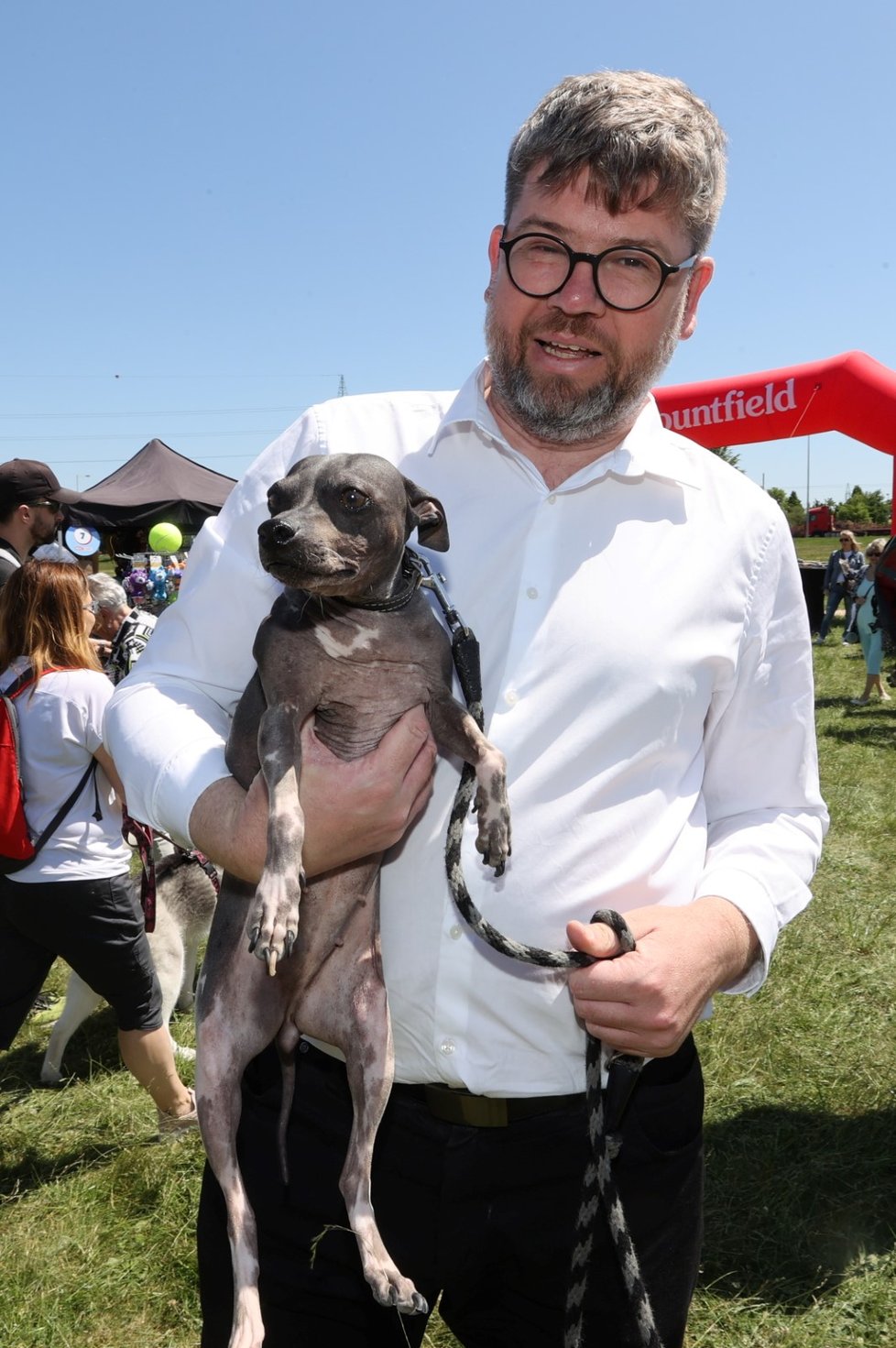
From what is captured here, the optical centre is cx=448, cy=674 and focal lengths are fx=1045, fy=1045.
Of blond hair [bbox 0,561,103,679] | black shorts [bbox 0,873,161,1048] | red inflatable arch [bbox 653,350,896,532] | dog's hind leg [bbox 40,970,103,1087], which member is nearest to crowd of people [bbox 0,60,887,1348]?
black shorts [bbox 0,873,161,1048]

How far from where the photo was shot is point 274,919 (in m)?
1.83

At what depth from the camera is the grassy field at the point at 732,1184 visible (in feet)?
12.5

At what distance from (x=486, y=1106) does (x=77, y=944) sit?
132 inches

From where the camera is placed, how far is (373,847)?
1.98 metres

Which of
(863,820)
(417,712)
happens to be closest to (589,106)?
(417,712)

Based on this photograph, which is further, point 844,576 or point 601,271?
point 844,576

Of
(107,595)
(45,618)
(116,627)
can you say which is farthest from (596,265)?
(116,627)

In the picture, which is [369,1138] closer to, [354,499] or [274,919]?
[274,919]

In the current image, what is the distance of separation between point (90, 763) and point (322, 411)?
3.26 meters

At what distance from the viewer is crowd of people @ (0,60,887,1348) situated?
80.0 inches

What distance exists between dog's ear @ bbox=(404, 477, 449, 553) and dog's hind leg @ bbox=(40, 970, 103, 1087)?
14.3 ft

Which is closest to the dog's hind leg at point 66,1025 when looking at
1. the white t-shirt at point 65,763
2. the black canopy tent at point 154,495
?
the white t-shirt at point 65,763

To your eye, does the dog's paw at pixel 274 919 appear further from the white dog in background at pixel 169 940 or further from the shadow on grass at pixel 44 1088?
the white dog in background at pixel 169 940

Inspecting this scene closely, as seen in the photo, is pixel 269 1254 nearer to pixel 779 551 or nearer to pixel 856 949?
pixel 779 551
